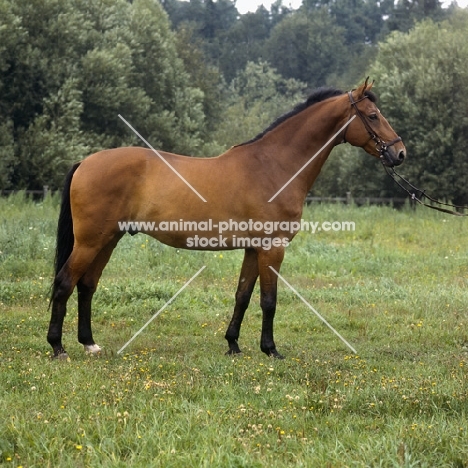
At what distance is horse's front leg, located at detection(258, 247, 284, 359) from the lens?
682 centimetres

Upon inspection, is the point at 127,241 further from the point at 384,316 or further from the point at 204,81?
the point at 204,81

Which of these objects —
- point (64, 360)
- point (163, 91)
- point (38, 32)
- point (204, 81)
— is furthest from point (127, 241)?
point (204, 81)

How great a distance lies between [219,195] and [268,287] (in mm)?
1063

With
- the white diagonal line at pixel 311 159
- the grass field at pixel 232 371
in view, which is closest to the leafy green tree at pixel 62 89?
the grass field at pixel 232 371

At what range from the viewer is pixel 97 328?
827cm

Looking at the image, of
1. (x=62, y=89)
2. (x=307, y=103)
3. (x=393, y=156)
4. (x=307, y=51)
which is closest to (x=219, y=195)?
(x=307, y=103)

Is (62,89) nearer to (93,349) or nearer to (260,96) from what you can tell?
(93,349)

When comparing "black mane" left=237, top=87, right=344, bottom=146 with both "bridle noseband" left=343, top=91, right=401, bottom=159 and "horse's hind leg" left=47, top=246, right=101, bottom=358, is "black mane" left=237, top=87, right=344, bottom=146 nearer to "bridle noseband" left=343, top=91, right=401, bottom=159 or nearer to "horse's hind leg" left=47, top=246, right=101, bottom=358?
"bridle noseband" left=343, top=91, right=401, bottom=159

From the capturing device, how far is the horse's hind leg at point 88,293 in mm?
7062

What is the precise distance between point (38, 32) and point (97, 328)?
2313 cm

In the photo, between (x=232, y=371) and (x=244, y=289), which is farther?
(x=244, y=289)

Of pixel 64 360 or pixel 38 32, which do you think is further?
pixel 38 32

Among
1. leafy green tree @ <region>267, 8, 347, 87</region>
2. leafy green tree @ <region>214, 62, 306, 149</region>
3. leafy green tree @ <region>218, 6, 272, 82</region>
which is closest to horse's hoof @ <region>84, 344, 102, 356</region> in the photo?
leafy green tree @ <region>214, 62, 306, 149</region>

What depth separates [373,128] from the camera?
22.9 ft
